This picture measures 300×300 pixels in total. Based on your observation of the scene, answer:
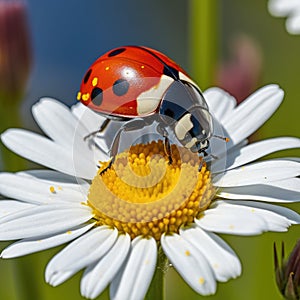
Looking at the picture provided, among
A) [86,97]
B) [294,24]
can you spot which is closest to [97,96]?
[86,97]

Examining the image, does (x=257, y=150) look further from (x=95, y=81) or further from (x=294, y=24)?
(x=294, y=24)

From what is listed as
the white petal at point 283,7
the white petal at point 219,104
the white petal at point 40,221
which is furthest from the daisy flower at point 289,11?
the white petal at point 40,221

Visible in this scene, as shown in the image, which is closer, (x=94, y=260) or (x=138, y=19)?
(x=94, y=260)

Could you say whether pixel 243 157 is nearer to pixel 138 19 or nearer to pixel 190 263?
pixel 190 263

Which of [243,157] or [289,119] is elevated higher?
[243,157]

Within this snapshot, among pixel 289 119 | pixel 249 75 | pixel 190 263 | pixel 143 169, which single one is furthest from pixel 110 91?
pixel 289 119

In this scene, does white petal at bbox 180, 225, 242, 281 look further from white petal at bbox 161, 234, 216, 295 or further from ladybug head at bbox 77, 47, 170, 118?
ladybug head at bbox 77, 47, 170, 118
